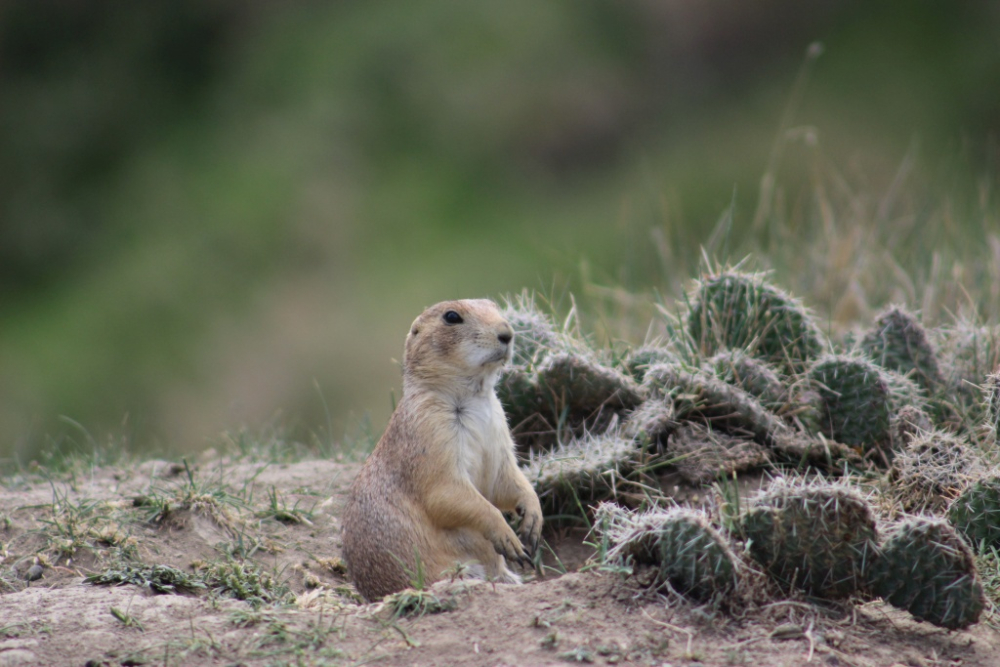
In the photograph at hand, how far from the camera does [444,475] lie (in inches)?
175

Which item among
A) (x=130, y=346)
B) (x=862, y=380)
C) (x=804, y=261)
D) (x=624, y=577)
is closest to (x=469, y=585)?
(x=624, y=577)

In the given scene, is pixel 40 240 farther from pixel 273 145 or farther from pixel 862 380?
pixel 862 380

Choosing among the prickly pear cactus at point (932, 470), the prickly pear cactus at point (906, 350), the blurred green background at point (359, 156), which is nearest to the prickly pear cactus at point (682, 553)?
the prickly pear cactus at point (932, 470)

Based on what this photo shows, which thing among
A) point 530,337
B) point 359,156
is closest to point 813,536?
point 530,337

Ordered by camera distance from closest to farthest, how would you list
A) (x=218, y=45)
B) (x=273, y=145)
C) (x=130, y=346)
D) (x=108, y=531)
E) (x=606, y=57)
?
(x=108, y=531) < (x=130, y=346) < (x=273, y=145) < (x=606, y=57) < (x=218, y=45)

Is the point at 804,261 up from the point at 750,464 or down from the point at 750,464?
up

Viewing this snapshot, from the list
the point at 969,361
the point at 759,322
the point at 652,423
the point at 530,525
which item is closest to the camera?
the point at 530,525

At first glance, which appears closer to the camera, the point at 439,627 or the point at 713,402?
the point at 439,627

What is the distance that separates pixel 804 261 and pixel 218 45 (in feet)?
41.6

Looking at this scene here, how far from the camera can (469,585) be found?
396 centimetres

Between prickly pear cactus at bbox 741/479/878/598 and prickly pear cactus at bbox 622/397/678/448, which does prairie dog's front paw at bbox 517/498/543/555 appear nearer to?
prickly pear cactus at bbox 622/397/678/448

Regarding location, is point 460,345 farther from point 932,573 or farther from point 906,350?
point 906,350

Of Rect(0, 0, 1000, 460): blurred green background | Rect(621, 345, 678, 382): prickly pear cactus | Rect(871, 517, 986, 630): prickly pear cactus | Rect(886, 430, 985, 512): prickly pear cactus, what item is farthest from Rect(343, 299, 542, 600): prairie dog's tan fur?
Rect(0, 0, 1000, 460): blurred green background

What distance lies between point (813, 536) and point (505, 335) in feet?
4.76
